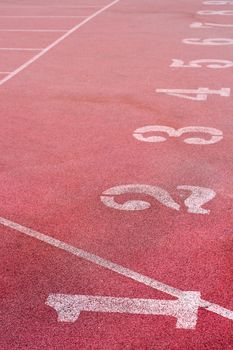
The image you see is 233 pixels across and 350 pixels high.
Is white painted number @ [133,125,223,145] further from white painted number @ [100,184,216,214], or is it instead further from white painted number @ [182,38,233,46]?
white painted number @ [182,38,233,46]

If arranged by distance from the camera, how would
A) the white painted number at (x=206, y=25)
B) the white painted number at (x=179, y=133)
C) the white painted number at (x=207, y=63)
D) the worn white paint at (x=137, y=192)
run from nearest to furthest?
1. the worn white paint at (x=137, y=192)
2. the white painted number at (x=179, y=133)
3. the white painted number at (x=207, y=63)
4. the white painted number at (x=206, y=25)

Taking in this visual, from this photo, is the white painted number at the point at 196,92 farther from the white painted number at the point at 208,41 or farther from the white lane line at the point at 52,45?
the white painted number at the point at 208,41

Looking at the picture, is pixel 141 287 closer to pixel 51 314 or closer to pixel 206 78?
pixel 51 314

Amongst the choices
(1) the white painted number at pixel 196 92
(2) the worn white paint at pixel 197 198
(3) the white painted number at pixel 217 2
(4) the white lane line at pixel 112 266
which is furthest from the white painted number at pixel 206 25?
(4) the white lane line at pixel 112 266

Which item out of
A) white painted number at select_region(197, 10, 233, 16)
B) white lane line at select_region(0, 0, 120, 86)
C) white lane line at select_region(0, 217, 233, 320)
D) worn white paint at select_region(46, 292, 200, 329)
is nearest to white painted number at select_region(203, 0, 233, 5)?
white painted number at select_region(197, 10, 233, 16)

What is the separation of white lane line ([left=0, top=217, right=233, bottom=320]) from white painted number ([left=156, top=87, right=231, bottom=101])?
5.21 meters

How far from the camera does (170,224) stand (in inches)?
273

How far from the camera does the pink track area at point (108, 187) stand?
5340 millimetres

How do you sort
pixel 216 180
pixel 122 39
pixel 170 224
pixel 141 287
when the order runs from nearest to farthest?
1. pixel 141 287
2. pixel 170 224
3. pixel 216 180
4. pixel 122 39

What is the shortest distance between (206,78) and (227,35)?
461 centimetres

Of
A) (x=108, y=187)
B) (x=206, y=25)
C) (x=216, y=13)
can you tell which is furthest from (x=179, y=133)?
(x=216, y=13)

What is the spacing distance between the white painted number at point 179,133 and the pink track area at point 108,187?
13 cm

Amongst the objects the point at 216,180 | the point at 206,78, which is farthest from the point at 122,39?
the point at 216,180

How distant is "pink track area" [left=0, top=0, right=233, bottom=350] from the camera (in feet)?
17.5
